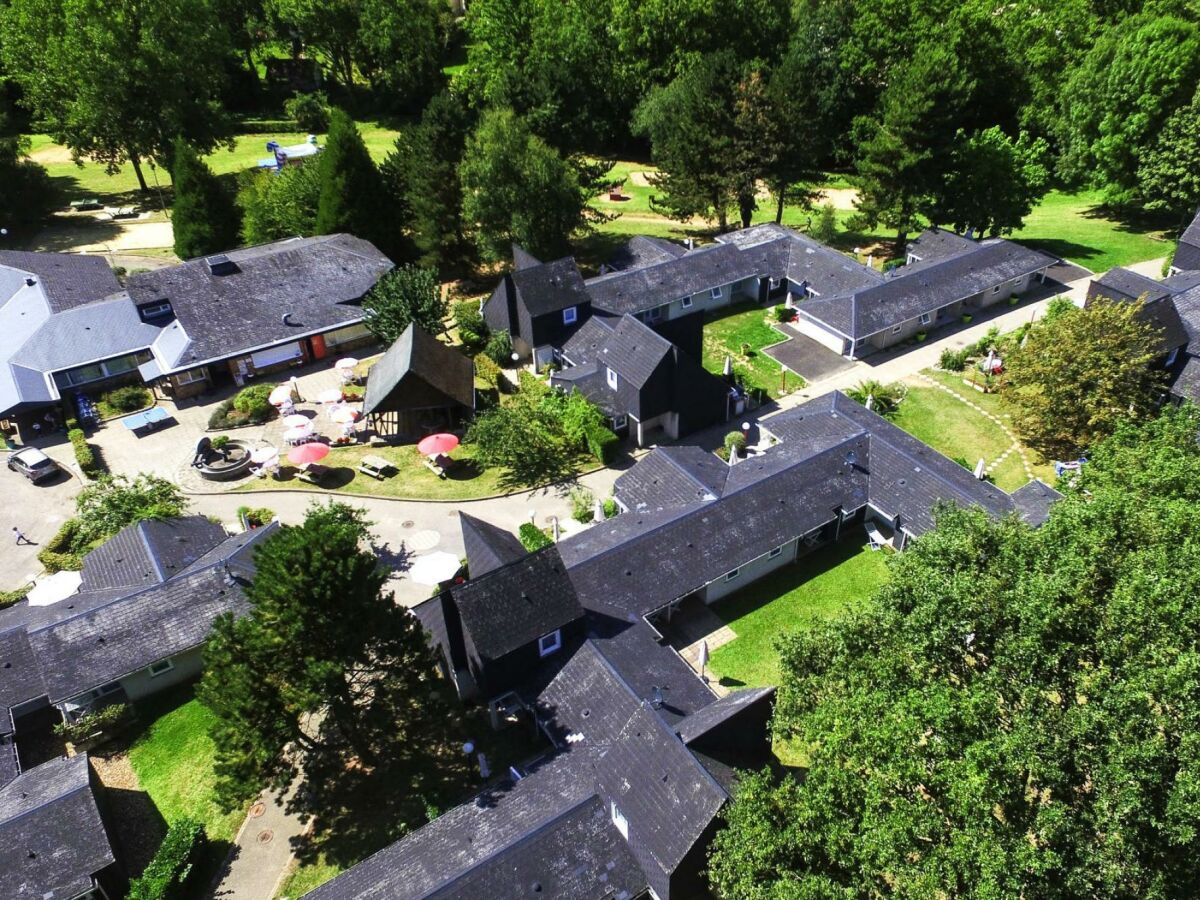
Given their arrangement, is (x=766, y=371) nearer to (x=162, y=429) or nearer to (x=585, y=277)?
(x=585, y=277)

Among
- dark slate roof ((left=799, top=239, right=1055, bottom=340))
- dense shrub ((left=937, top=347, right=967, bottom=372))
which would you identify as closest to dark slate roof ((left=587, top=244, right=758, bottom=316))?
dark slate roof ((left=799, top=239, right=1055, bottom=340))

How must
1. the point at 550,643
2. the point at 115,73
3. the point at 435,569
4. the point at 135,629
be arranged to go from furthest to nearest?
the point at 115,73
the point at 435,569
the point at 135,629
the point at 550,643

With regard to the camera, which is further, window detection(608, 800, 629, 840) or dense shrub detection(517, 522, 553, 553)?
dense shrub detection(517, 522, 553, 553)

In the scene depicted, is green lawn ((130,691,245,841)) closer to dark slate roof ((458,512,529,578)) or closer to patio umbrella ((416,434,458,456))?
dark slate roof ((458,512,529,578))

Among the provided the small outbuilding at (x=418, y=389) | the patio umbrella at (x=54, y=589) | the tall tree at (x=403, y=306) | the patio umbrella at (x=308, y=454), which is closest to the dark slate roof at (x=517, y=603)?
the patio umbrella at (x=308, y=454)

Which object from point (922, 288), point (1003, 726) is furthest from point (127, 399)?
point (922, 288)

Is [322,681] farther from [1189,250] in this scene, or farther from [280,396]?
[1189,250]
